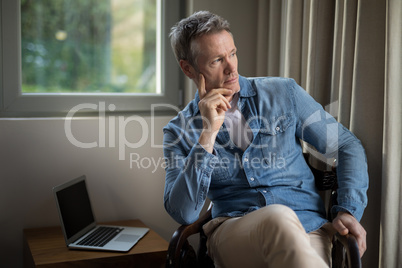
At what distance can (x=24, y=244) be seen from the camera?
Answer: 91.4 inches

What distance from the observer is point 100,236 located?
222 cm

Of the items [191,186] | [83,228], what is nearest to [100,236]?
[83,228]

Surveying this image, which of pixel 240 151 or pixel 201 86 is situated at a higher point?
pixel 201 86

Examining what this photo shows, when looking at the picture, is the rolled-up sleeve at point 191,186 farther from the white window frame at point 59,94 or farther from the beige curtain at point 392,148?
the white window frame at point 59,94

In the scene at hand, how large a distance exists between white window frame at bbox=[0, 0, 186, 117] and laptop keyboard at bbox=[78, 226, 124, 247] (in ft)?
1.95

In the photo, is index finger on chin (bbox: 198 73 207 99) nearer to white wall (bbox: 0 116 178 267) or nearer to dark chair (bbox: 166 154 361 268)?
dark chair (bbox: 166 154 361 268)

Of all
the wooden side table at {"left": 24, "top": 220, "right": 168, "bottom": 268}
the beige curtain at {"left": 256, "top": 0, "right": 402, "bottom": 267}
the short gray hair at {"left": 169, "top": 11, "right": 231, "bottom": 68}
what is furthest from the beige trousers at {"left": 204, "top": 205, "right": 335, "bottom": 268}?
the short gray hair at {"left": 169, "top": 11, "right": 231, "bottom": 68}

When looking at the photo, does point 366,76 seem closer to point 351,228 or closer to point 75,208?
point 351,228

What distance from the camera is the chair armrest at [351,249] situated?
1.46 metres

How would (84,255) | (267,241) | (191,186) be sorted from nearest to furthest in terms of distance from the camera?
(267,241)
(191,186)
(84,255)

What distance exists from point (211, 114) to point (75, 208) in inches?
35.0

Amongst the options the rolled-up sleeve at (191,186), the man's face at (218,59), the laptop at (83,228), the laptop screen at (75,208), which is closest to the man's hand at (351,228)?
the rolled-up sleeve at (191,186)

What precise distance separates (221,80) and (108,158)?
3.02 ft

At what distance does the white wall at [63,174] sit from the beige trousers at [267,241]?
828 millimetres
